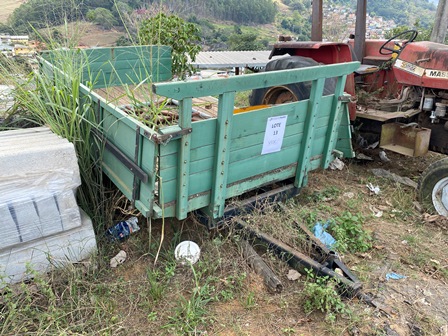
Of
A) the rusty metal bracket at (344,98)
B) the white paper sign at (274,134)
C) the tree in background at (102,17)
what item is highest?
the tree in background at (102,17)

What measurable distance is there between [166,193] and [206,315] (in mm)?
747

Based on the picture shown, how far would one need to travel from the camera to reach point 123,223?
280 centimetres

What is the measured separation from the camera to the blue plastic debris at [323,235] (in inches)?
112

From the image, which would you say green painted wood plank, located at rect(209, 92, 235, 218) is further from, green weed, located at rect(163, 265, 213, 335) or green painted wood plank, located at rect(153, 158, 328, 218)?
green weed, located at rect(163, 265, 213, 335)

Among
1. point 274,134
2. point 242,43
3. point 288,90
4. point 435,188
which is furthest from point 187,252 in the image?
point 242,43

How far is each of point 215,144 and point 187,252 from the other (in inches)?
30.7

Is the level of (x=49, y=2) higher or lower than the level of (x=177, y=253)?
higher

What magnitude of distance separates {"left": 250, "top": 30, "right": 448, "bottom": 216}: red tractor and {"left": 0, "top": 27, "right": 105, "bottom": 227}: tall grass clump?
1.90 meters

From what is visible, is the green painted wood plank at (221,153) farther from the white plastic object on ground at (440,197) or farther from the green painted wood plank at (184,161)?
the white plastic object on ground at (440,197)

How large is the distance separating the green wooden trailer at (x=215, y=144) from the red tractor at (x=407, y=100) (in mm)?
772

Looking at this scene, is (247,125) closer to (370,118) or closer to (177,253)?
(177,253)

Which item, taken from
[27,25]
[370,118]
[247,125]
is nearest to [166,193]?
[247,125]

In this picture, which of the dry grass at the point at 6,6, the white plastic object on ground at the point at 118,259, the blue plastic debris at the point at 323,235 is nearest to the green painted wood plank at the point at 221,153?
the white plastic object on ground at the point at 118,259

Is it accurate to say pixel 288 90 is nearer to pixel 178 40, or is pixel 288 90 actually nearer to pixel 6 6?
pixel 178 40
